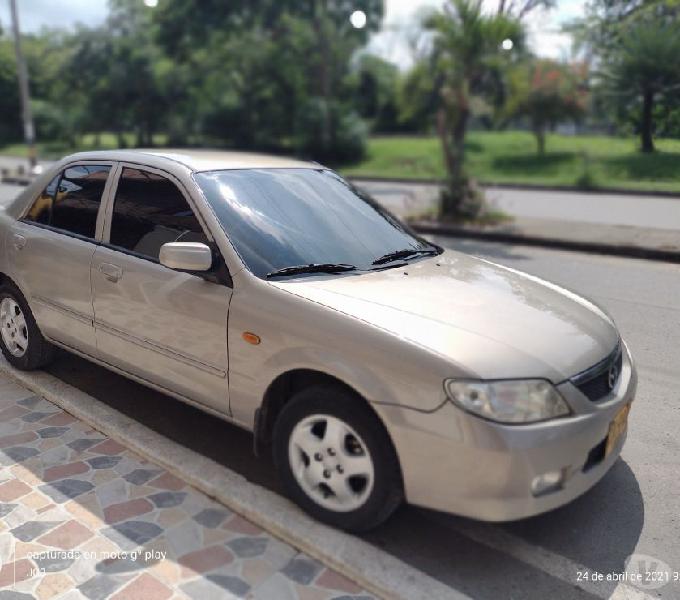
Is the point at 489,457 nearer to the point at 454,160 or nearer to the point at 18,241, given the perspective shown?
the point at 18,241

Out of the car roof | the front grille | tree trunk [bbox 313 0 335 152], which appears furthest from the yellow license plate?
tree trunk [bbox 313 0 335 152]

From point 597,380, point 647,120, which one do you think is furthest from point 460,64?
point 597,380

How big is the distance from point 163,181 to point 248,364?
4.10 ft

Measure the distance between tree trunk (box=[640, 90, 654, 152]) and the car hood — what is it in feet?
31.0

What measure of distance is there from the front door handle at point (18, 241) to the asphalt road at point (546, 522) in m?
0.89

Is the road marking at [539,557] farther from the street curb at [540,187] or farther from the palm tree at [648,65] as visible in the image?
the street curb at [540,187]

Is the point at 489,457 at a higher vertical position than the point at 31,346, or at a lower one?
higher

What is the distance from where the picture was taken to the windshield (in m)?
3.28

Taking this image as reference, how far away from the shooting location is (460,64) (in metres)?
13.4

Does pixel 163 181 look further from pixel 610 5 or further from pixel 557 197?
pixel 557 197

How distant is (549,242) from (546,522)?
8770mm

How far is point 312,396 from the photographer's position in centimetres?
283

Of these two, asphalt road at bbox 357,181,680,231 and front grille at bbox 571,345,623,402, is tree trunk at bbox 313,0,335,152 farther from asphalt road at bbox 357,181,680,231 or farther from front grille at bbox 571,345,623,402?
front grille at bbox 571,345,623,402

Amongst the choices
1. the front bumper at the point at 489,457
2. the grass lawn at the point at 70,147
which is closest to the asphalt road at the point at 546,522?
the front bumper at the point at 489,457
